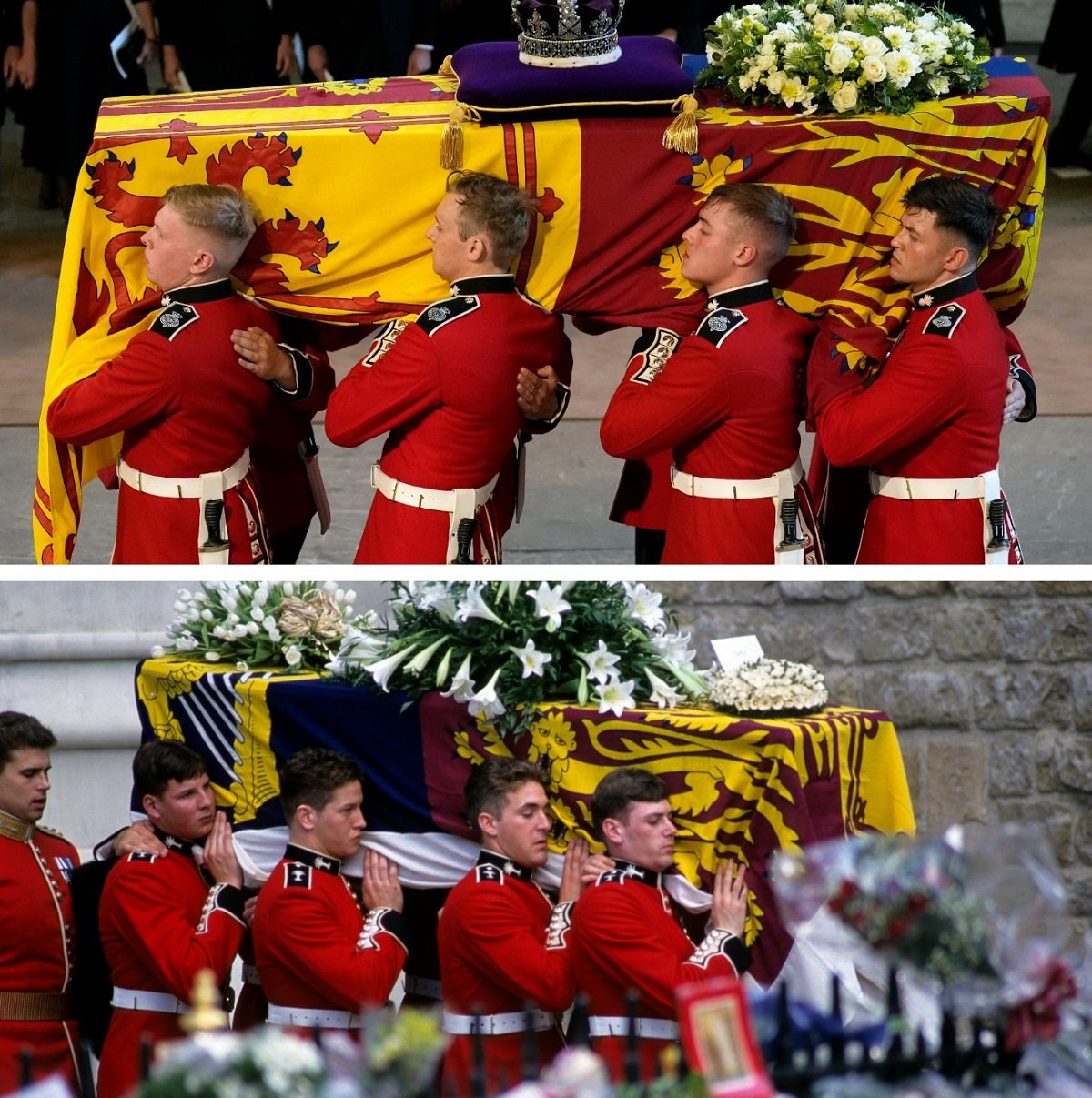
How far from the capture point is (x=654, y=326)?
4.25 metres

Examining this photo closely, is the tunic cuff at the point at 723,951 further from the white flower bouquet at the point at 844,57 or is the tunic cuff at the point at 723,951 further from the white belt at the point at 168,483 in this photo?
the white flower bouquet at the point at 844,57

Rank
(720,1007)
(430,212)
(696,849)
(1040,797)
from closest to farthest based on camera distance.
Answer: (720,1007) < (696,849) < (430,212) < (1040,797)

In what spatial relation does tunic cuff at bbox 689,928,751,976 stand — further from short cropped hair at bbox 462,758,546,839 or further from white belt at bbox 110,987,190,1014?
white belt at bbox 110,987,190,1014

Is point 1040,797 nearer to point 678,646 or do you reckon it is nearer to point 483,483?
point 678,646

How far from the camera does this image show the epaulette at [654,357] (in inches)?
166

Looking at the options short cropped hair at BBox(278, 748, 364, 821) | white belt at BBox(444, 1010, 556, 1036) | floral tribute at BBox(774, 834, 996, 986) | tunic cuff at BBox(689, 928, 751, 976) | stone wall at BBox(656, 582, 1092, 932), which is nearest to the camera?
floral tribute at BBox(774, 834, 996, 986)

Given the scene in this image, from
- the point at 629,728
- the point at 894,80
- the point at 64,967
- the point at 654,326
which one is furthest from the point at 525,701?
the point at 894,80

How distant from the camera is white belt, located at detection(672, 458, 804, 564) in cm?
428

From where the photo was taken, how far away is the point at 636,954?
3.82 metres

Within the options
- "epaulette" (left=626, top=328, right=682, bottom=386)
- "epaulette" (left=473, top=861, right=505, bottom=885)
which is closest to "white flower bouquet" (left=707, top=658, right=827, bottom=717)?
"epaulette" (left=473, top=861, right=505, bottom=885)

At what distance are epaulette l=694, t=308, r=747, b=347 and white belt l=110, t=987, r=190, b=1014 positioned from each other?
5.72ft

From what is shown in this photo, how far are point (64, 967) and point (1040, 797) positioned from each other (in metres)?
2.51

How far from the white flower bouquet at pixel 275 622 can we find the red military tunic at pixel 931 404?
1.07 m

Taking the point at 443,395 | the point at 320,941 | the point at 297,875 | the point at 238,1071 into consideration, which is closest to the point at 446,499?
the point at 443,395
